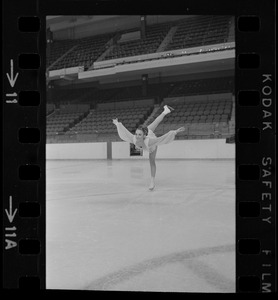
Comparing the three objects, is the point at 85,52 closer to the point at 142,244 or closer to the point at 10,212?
the point at 142,244

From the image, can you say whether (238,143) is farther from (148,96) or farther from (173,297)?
(148,96)

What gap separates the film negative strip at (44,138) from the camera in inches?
25.1

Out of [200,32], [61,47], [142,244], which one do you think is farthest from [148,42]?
[142,244]

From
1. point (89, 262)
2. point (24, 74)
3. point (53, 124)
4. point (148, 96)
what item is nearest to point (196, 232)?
point (89, 262)

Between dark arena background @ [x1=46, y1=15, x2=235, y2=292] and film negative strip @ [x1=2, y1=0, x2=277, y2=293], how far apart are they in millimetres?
68

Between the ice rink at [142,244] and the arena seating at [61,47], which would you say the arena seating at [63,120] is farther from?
the ice rink at [142,244]

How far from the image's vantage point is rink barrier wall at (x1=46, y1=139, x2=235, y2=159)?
7.37 meters

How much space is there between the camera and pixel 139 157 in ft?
26.8

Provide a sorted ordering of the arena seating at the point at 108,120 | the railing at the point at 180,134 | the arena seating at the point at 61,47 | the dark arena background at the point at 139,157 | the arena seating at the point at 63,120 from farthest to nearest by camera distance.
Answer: the arena seating at the point at 61,47 < the arena seating at the point at 108,120 < the arena seating at the point at 63,120 < the railing at the point at 180,134 < the dark arena background at the point at 139,157

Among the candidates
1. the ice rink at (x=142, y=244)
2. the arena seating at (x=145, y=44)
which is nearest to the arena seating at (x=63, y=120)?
the arena seating at (x=145, y=44)

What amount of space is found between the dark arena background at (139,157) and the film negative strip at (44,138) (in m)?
0.07

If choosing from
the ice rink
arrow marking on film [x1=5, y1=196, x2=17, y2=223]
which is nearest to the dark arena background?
the ice rink

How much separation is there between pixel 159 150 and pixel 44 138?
24.1 feet

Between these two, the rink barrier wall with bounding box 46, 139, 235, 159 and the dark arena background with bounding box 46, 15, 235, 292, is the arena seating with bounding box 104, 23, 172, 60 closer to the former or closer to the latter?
the dark arena background with bounding box 46, 15, 235, 292
